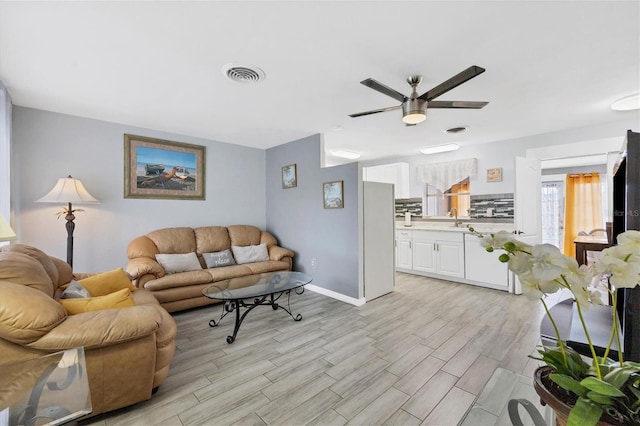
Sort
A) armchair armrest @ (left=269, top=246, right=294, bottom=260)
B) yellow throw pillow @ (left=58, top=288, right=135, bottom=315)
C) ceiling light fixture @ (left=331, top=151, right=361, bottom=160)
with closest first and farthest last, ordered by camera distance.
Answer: yellow throw pillow @ (left=58, top=288, right=135, bottom=315) < armchair armrest @ (left=269, top=246, right=294, bottom=260) < ceiling light fixture @ (left=331, top=151, right=361, bottom=160)

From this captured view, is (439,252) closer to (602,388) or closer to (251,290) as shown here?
(251,290)

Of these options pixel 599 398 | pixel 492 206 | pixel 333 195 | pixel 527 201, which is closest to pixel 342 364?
pixel 599 398

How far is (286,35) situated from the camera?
1861 mm

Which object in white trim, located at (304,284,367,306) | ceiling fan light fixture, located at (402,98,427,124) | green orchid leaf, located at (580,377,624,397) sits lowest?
white trim, located at (304,284,367,306)

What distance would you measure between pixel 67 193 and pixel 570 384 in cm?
422

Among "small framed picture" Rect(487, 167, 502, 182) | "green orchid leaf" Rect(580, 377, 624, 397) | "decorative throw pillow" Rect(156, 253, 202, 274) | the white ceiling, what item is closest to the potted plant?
"green orchid leaf" Rect(580, 377, 624, 397)

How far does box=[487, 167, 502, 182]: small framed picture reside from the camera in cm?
468

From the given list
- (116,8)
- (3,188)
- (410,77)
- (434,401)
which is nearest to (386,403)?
(434,401)

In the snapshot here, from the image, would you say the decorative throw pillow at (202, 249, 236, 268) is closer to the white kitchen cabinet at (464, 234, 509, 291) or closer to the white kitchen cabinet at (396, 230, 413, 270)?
the white kitchen cabinet at (396, 230, 413, 270)

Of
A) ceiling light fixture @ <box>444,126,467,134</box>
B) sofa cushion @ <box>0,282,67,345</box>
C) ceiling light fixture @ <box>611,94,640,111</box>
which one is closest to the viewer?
sofa cushion @ <box>0,282,67,345</box>

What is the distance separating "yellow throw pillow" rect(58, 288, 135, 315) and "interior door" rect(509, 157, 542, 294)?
466 centimetres

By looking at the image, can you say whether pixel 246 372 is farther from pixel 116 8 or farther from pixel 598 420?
pixel 116 8

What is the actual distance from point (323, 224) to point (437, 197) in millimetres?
2831

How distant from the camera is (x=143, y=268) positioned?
10.3 feet
